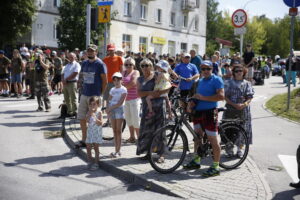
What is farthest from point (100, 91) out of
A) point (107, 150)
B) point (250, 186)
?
point (250, 186)

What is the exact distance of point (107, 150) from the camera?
7.43 metres

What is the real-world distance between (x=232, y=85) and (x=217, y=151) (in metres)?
1.58

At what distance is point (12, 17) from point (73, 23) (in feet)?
15.4

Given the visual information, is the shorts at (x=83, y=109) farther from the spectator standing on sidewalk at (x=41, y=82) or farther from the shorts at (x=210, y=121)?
the spectator standing on sidewalk at (x=41, y=82)

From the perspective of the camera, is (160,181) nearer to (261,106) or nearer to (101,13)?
(101,13)

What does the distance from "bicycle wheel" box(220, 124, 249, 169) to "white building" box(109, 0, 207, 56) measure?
26990mm

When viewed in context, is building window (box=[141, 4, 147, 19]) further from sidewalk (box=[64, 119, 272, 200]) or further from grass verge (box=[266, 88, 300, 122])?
sidewalk (box=[64, 119, 272, 200])

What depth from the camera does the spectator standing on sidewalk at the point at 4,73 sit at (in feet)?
51.7

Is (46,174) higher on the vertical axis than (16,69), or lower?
lower

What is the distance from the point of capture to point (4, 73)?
16.0 m

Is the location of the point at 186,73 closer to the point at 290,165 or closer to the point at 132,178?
the point at 290,165

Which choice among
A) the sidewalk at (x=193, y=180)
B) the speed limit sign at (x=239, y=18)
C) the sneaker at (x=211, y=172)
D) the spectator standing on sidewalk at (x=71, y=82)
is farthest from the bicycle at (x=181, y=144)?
the speed limit sign at (x=239, y=18)

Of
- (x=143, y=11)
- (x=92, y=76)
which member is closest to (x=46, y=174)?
(x=92, y=76)

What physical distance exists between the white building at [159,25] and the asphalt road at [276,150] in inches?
923
